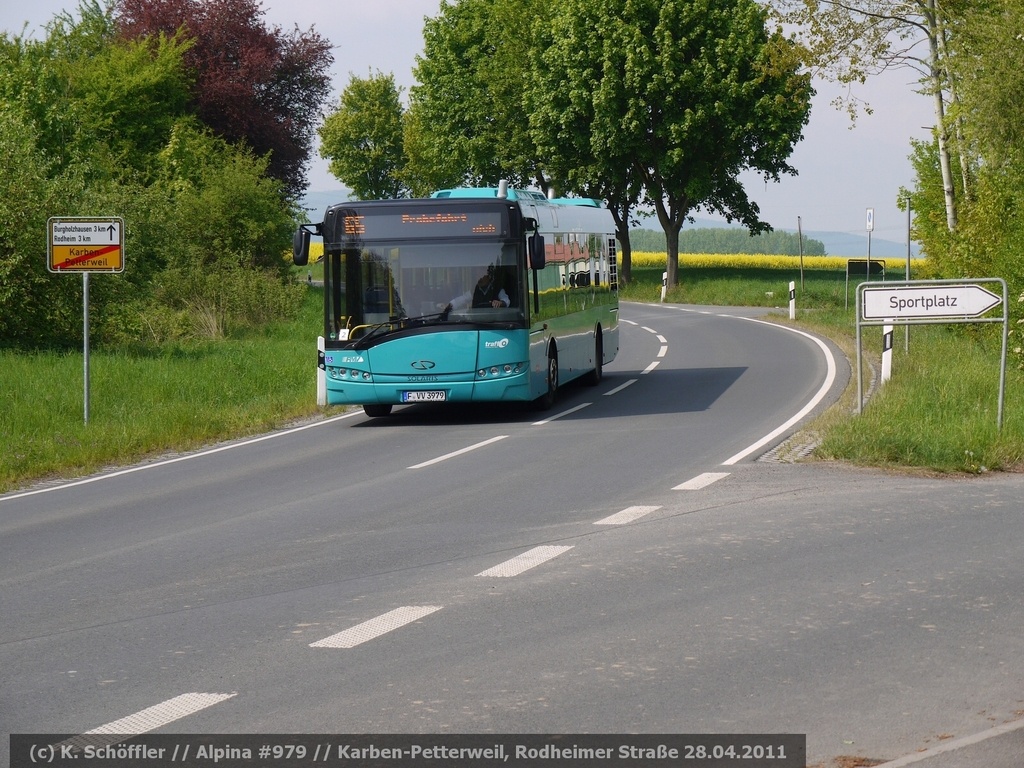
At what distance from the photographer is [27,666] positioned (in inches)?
261

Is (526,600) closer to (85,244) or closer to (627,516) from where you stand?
(627,516)

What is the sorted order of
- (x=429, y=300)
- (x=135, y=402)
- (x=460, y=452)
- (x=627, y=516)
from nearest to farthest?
1. (x=627, y=516)
2. (x=460, y=452)
3. (x=429, y=300)
4. (x=135, y=402)

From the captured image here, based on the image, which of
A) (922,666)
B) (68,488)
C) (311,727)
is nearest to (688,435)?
(68,488)

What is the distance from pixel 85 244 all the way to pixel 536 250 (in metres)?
5.72

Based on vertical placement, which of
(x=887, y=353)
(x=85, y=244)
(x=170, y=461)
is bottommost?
(x=170, y=461)

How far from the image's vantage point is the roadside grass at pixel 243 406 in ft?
44.4

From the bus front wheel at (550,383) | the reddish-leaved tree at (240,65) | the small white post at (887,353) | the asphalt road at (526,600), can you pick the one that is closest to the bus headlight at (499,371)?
the bus front wheel at (550,383)

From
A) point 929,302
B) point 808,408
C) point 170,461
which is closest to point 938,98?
point 808,408

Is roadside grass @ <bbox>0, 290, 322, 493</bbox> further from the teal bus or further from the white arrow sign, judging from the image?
the white arrow sign

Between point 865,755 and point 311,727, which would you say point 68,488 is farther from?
point 865,755

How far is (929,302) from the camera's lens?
48.2 feet

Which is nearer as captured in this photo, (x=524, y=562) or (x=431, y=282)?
(x=524, y=562)
